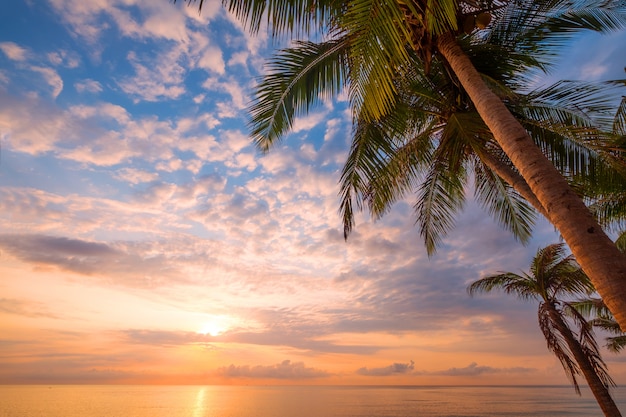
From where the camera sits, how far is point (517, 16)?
23.9ft

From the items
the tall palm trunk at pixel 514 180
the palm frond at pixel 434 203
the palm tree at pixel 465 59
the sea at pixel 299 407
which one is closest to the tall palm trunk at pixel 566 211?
the palm tree at pixel 465 59

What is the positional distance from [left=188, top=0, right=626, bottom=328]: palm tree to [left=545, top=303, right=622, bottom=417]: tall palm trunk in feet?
29.1

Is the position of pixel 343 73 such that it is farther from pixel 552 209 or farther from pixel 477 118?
pixel 552 209

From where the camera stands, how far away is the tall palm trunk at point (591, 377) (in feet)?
37.5

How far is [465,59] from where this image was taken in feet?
18.6

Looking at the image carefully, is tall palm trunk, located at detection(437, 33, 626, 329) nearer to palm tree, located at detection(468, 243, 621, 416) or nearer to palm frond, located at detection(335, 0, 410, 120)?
palm frond, located at detection(335, 0, 410, 120)

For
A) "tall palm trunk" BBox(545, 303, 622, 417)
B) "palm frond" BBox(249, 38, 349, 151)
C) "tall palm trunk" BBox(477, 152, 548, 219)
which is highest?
"palm frond" BBox(249, 38, 349, 151)

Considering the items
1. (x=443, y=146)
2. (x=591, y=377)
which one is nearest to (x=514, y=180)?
(x=443, y=146)

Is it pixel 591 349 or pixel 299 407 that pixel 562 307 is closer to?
pixel 591 349

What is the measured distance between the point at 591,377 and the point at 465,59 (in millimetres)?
10868

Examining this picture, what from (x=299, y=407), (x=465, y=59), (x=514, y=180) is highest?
Result: (x=465, y=59)

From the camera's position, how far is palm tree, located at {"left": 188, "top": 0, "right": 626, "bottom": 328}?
3.46m

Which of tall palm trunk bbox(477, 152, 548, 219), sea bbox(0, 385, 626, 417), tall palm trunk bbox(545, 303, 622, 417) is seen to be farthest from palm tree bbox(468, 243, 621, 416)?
sea bbox(0, 385, 626, 417)

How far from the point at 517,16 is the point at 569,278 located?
1013 cm
